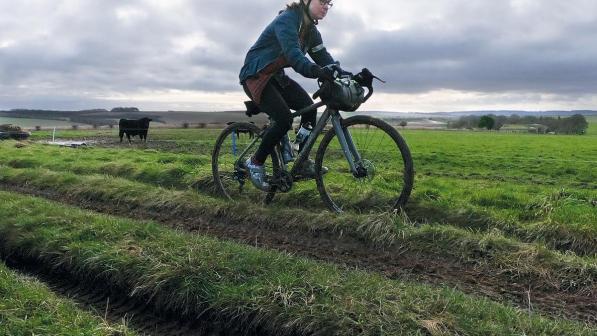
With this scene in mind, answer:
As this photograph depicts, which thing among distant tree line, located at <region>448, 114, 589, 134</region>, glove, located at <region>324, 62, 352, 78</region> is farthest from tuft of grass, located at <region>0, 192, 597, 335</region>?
distant tree line, located at <region>448, 114, 589, 134</region>

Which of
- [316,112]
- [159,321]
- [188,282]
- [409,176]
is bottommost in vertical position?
[159,321]

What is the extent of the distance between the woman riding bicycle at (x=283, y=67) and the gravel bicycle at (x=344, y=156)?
19cm

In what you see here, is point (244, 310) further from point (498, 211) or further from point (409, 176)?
point (498, 211)

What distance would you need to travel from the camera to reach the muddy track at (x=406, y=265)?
3.66 meters

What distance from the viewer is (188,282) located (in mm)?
3707

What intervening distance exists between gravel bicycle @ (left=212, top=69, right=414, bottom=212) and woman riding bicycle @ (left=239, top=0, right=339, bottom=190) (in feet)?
0.62

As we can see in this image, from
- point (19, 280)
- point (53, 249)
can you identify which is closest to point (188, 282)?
point (19, 280)

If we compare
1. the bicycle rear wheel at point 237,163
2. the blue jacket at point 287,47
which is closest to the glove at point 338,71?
the blue jacket at point 287,47

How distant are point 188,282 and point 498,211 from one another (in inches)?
148

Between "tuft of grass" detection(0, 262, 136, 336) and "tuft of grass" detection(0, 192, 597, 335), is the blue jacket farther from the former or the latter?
"tuft of grass" detection(0, 262, 136, 336)

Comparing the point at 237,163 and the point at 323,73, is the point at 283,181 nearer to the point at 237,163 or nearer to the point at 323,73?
the point at 237,163

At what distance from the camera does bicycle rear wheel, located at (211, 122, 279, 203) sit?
7004mm

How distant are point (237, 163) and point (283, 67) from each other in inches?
68.0

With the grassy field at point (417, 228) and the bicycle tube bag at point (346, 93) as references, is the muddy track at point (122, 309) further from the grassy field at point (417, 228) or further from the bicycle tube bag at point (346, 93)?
the bicycle tube bag at point (346, 93)
